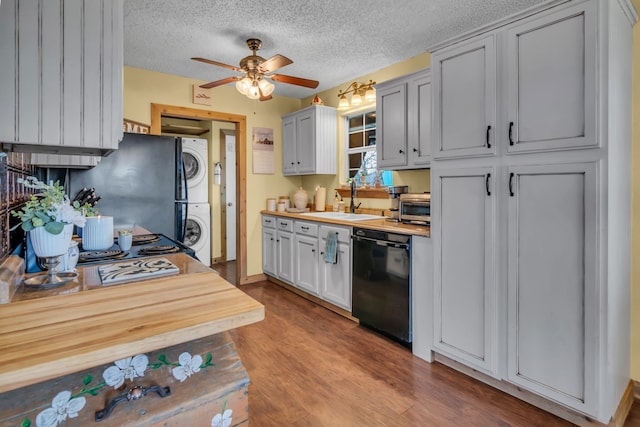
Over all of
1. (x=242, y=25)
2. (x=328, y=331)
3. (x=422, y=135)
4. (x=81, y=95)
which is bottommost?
(x=328, y=331)

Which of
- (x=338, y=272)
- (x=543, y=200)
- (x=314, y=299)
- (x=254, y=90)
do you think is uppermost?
(x=254, y=90)

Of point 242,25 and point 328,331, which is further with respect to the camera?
point 328,331

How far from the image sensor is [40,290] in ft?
3.48

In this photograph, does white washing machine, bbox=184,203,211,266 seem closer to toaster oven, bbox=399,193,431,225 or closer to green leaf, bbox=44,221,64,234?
toaster oven, bbox=399,193,431,225

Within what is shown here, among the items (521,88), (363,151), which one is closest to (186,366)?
(521,88)

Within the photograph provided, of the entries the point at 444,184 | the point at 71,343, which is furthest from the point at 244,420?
the point at 444,184

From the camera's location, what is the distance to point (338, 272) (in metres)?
3.24

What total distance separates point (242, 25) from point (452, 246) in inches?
91.7

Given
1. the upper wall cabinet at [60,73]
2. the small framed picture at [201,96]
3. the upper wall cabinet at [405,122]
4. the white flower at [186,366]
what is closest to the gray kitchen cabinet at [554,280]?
the upper wall cabinet at [405,122]

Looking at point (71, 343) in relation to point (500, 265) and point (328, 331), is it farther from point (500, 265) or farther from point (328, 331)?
point (328, 331)

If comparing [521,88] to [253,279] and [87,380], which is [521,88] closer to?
[87,380]

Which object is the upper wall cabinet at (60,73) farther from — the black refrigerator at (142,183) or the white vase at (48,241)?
the black refrigerator at (142,183)

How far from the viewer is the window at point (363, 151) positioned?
3.80m

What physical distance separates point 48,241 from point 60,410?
0.62 meters
